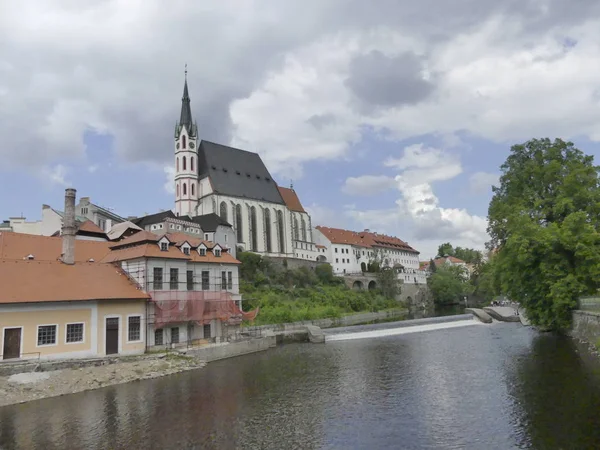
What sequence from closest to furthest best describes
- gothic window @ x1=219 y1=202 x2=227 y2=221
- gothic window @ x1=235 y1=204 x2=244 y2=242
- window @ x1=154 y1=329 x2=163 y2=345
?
window @ x1=154 y1=329 x2=163 y2=345 → gothic window @ x1=219 y1=202 x2=227 y2=221 → gothic window @ x1=235 y1=204 x2=244 y2=242

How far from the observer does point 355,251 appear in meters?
107

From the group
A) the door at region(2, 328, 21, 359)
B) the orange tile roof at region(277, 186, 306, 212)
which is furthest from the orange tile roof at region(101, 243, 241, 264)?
the orange tile roof at region(277, 186, 306, 212)

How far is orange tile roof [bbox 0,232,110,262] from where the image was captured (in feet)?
112

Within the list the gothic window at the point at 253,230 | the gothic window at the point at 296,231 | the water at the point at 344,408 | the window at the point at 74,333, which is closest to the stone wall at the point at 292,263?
the gothic window at the point at 253,230

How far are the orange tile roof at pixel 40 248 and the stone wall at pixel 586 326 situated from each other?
34156 millimetres

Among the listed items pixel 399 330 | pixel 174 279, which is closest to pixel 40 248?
pixel 174 279

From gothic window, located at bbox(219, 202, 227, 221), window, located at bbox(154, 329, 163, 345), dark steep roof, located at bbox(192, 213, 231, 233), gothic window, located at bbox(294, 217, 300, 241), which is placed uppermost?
gothic window, located at bbox(219, 202, 227, 221)

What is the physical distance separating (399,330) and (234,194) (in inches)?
1994

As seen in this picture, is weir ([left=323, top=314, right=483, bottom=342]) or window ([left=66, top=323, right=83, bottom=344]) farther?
weir ([left=323, top=314, right=483, bottom=342])

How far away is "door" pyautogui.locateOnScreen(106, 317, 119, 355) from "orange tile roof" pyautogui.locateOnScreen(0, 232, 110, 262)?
8049 millimetres

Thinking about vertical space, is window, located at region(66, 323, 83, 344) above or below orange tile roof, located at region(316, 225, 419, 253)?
below

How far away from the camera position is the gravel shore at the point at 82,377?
71.3 ft

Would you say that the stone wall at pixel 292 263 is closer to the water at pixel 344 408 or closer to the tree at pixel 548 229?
the tree at pixel 548 229

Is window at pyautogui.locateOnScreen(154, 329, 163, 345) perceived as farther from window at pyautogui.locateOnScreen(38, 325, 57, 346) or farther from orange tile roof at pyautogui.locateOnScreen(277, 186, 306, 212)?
orange tile roof at pyautogui.locateOnScreen(277, 186, 306, 212)
